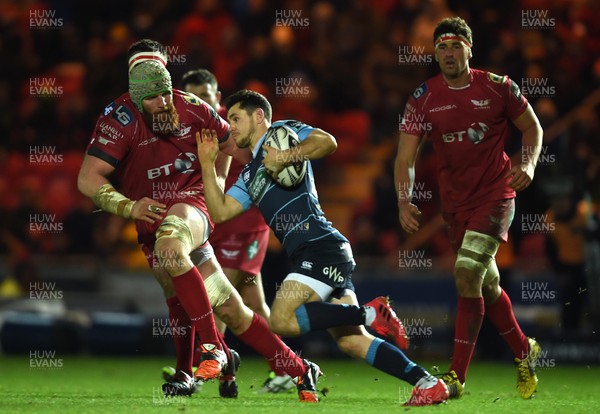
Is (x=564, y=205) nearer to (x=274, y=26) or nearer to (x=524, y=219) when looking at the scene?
(x=524, y=219)

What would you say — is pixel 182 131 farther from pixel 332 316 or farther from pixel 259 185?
pixel 332 316

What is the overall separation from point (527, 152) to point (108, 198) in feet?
9.67

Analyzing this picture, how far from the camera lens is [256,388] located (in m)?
9.31

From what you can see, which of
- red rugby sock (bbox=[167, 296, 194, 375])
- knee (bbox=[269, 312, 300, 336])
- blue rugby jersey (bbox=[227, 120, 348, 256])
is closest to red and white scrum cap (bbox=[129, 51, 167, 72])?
blue rugby jersey (bbox=[227, 120, 348, 256])

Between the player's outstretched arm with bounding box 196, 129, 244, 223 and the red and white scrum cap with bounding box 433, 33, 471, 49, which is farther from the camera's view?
the red and white scrum cap with bounding box 433, 33, 471, 49

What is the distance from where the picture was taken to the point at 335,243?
733 centimetres

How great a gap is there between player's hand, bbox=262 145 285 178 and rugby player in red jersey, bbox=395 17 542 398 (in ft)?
4.44

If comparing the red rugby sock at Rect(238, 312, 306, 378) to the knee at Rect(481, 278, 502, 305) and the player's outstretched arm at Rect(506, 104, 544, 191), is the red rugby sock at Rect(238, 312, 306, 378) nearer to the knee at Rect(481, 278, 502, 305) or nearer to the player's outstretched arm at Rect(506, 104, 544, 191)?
the knee at Rect(481, 278, 502, 305)

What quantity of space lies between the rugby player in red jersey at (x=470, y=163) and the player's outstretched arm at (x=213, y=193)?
1360 millimetres

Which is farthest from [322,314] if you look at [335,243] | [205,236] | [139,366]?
[139,366]

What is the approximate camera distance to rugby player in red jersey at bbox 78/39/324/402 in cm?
772

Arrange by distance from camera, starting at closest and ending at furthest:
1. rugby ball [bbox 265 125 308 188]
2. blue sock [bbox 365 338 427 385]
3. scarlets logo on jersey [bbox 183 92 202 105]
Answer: blue sock [bbox 365 338 427 385]
rugby ball [bbox 265 125 308 188]
scarlets logo on jersey [bbox 183 92 202 105]

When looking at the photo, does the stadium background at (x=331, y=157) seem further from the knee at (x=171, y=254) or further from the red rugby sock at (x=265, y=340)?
the knee at (x=171, y=254)

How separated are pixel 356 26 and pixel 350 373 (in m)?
6.34
